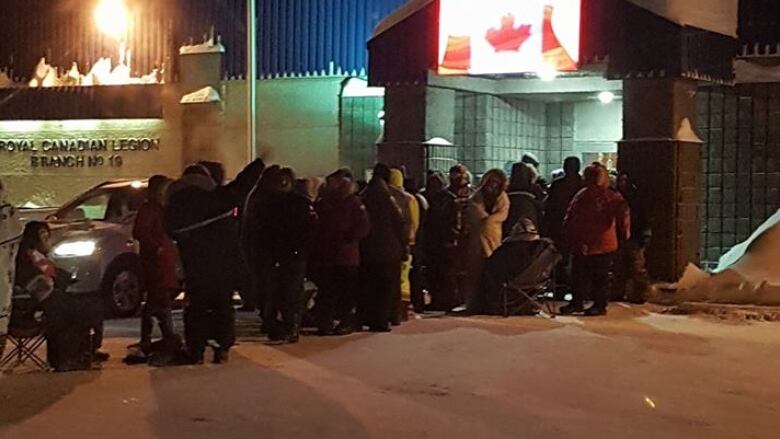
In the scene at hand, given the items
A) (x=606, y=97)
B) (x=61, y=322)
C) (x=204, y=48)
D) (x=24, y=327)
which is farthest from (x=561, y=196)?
(x=204, y=48)

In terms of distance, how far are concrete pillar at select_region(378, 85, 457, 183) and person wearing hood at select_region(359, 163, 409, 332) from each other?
5170 mm

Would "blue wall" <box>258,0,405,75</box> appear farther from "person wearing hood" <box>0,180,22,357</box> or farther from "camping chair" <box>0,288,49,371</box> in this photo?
A: "person wearing hood" <box>0,180,22,357</box>

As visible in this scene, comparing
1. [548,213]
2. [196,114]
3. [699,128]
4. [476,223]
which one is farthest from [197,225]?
A: [196,114]

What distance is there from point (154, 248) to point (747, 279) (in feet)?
24.5

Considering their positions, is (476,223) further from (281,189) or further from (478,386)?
(478,386)

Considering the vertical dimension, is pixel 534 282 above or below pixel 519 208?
below

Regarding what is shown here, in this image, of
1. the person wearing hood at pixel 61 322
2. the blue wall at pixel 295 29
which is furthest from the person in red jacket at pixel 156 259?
the blue wall at pixel 295 29

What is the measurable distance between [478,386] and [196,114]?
14.0 m

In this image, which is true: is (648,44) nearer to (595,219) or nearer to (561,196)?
(561,196)

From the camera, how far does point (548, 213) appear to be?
14469 millimetres

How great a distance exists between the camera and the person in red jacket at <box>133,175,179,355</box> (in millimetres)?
10336

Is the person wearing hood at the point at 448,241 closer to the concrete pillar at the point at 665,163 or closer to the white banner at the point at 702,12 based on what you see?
the concrete pillar at the point at 665,163

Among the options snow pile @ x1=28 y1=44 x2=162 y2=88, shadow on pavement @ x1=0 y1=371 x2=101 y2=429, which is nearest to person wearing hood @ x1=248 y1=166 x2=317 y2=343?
shadow on pavement @ x1=0 y1=371 x2=101 y2=429

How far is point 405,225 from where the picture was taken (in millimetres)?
12219
